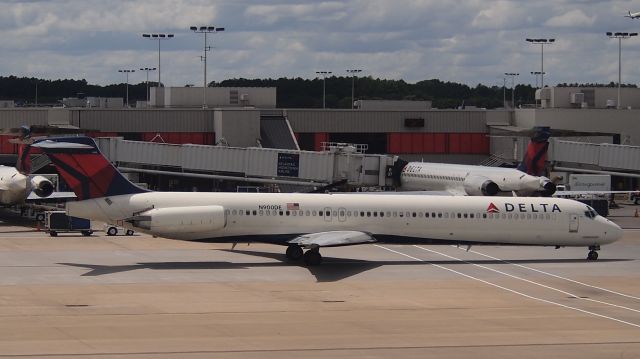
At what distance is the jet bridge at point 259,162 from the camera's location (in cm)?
8050

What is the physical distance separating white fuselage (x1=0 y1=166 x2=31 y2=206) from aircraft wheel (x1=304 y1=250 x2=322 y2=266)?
25.7 meters

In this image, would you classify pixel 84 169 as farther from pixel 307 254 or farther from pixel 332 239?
pixel 332 239

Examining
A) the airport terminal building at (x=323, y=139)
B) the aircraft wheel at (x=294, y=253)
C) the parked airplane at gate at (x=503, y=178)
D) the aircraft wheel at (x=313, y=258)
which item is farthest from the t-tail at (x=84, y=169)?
the parked airplane at gate at (x=503, y=178)

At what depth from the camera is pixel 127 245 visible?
56562mm

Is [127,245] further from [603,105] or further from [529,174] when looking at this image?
[603,105]

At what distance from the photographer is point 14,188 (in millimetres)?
68188

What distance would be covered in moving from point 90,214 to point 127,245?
8.60 m

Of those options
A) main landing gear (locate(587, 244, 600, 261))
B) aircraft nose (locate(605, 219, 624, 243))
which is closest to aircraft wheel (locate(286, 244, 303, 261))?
main landing gear (locate(587, 244, 600, 261))

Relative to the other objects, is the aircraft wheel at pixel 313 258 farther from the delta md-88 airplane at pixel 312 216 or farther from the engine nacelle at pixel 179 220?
the engine nacelle at pixel 179 220

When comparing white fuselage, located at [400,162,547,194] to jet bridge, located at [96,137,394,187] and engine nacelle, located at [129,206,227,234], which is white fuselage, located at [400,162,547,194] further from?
engine nacelle, located at [129,206,227,234]

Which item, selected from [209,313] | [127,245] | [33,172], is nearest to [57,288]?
[209,313]

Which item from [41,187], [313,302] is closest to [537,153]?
[41,187]

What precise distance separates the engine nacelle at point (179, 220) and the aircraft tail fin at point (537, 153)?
31.8 m

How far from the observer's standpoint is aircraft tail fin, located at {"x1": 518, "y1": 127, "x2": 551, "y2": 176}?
243 ft
